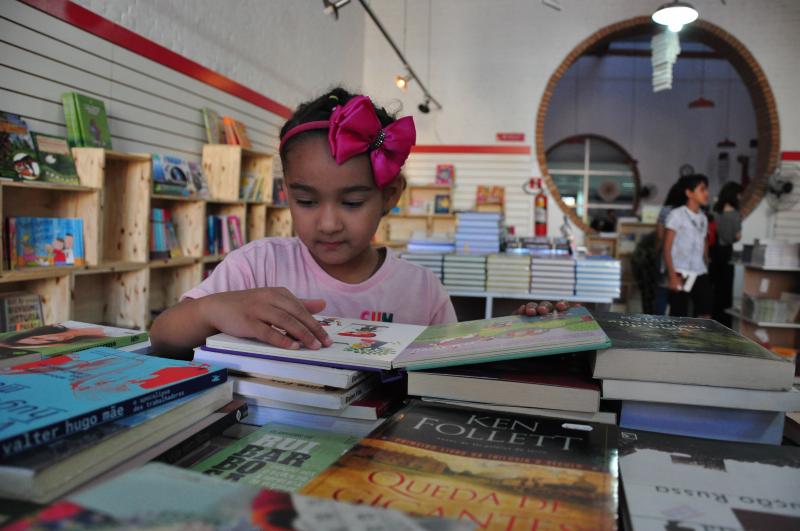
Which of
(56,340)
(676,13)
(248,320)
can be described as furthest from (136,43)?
(676,13)

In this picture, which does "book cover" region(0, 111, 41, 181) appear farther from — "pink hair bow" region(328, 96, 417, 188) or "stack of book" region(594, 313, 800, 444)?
"stack of book" region(594, 313, 800, 444)

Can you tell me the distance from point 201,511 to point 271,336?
1.45 feet

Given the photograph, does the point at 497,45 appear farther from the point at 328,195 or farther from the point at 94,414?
the point at 94,414

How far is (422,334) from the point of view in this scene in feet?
3.01

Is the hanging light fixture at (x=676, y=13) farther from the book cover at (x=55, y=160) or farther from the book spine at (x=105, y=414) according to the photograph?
the book spine at (x=105, y=414)

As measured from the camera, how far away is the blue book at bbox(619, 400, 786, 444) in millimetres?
691

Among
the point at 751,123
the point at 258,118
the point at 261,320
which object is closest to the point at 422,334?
the point at 261,320

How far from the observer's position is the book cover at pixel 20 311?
8.60ft

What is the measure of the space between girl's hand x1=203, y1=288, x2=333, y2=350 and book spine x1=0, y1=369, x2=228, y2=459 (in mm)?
121

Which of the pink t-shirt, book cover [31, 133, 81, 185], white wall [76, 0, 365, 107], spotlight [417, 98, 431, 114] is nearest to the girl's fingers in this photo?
the pink t-shirt

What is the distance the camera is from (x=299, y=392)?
2.31 feet

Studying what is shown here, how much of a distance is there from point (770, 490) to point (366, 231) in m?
0.92

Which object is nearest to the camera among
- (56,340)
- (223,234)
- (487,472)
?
(487,472)

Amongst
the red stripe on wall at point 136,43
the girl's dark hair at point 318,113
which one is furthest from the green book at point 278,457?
the red stripe on wall at point 136,43
